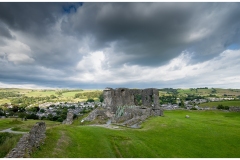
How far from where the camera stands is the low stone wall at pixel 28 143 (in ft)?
34.2

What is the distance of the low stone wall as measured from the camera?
10438mm

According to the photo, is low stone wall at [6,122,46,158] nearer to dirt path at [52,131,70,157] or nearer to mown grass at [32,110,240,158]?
mown grass at [32,110,240,158]

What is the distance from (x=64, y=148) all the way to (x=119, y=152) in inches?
197

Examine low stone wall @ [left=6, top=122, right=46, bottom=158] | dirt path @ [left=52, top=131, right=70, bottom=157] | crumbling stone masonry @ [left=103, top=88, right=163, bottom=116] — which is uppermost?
crumbling stone masonry @ [left=103, top=88, right=163, bottom=116]

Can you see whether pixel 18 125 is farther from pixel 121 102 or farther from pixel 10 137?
pixel 121 102

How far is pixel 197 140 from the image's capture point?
58.8 ft

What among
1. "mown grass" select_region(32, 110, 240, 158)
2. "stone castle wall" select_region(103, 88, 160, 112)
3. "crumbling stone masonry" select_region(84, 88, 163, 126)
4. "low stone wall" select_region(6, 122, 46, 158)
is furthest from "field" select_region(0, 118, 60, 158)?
"stone castle wall" select_region(103, 88, 160, 112)

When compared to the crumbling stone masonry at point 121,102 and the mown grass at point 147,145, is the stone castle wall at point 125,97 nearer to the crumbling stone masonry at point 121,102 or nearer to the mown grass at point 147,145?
the crumbling stone masonry at point 121,102

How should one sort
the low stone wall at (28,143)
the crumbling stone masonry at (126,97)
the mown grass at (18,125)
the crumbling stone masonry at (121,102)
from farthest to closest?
the crumbling stone masonry at (126,97) < the crumbling stone masonry at (121,102) < the mown grass at (18,125) < the low stone wall at (28,143)

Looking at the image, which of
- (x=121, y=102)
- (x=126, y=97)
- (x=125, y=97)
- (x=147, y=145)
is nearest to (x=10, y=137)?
(x=147, y=145)

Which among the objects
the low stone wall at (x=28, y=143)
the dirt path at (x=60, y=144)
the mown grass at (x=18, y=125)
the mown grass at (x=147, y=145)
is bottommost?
the mown grass at (x=18, y=125)

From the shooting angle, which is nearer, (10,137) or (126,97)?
(10,137)

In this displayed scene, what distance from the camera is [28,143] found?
1141cm

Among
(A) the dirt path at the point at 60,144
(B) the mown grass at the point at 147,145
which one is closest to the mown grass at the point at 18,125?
(A) the dirt path at the point at 60,144
